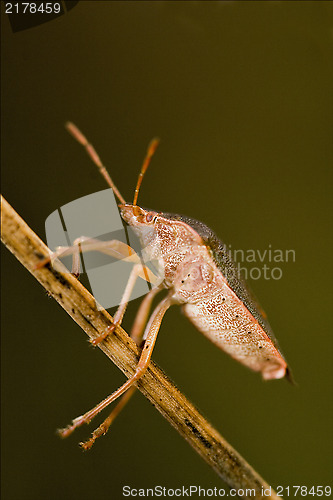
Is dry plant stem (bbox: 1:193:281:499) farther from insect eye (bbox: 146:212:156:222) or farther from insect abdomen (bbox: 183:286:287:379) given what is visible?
insect eye (bbox: 146:212:156:222)

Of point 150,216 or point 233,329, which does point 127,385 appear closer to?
point 233,329

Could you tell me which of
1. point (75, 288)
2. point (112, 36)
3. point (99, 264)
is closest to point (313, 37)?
point (112, 36)

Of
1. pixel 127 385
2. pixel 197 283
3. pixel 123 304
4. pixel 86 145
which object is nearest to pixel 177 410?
pixel 127 385

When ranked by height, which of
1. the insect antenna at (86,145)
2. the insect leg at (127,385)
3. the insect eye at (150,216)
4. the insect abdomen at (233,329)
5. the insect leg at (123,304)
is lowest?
the insect abdomen at (233,329)

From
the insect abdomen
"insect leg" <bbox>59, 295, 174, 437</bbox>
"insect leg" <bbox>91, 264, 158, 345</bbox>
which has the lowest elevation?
the insect abdomen

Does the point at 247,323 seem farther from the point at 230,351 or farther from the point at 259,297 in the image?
the point at 259,297

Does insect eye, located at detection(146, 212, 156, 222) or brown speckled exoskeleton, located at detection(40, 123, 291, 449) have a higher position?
insect eye, located at detection(146, 212, 156, 222)

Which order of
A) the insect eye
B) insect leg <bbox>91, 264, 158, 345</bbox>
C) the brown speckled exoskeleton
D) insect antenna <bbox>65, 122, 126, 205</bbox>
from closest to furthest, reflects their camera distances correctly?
insect leg <bbox>91, 264, 158, 345</bbox> → insect antenna <bbox>65, 122, 126, 205</bbox> → the brown speckled exoskeleton → the insect eye

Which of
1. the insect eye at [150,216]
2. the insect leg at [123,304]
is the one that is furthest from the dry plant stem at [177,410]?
the insect eye at [150,216]

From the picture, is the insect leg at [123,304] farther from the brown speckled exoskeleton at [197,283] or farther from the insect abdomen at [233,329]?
the insect abdomen at [233,329]

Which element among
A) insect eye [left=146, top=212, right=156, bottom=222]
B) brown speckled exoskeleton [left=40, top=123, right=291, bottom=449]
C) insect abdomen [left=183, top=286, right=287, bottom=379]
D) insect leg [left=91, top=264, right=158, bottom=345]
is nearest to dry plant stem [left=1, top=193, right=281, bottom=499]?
insect leg [left=91, top=264, right=158, bottom=345]

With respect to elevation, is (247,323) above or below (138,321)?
below
